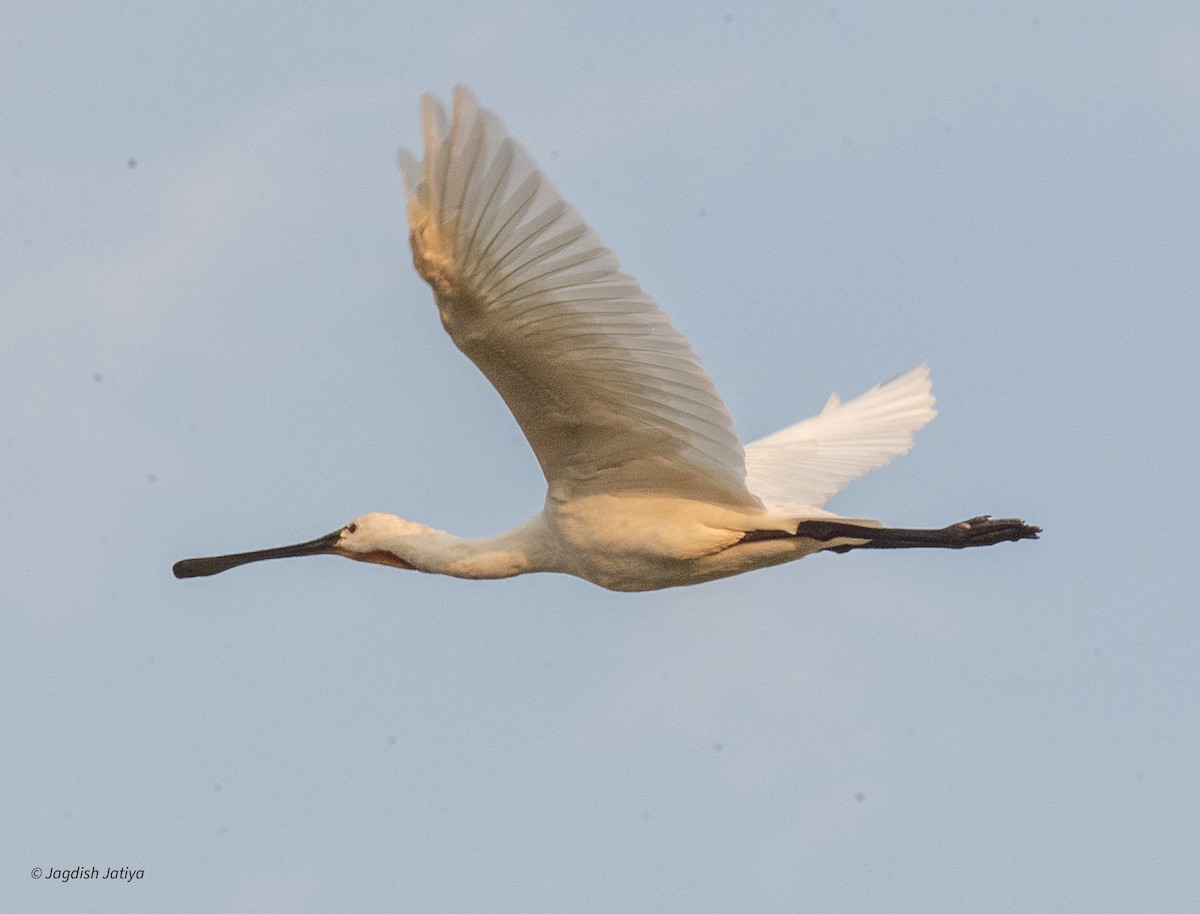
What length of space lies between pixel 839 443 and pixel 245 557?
5119 millimetres

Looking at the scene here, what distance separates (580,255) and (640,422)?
2.16 m

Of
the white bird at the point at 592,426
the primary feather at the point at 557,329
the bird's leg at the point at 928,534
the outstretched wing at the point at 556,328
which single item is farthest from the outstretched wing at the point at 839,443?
the outstretched wing at the point at 556,328

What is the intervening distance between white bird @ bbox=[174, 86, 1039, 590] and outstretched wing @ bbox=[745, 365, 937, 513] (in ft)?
0.06

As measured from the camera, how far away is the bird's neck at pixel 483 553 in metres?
14.5

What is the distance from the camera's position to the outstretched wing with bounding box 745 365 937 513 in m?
16.0

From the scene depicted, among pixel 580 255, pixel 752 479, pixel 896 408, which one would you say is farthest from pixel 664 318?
pixel 896 408

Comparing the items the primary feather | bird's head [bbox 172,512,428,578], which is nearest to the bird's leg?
the primary feather

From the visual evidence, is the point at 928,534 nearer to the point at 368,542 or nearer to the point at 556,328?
the point at 556,328

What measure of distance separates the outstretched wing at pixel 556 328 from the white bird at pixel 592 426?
0.04ft

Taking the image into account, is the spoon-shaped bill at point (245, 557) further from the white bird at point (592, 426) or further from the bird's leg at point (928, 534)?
the bird's leg at point (928, 534)

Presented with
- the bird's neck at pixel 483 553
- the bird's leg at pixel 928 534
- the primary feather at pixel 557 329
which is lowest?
the bird's leg at pixel 928 534

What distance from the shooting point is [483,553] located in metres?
14.8

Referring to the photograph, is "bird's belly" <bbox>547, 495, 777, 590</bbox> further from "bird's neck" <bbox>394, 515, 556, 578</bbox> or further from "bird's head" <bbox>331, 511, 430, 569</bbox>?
"bird's head" <bbox>331, 511, 430, 569</bbox>

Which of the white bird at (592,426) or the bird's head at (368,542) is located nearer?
the white bird at (592,426)
